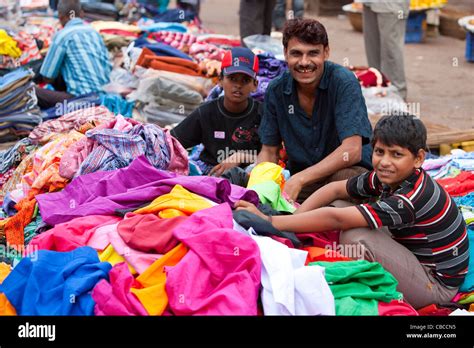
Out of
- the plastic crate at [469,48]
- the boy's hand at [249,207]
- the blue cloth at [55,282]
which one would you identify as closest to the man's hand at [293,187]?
the boy's hand at [249,207]

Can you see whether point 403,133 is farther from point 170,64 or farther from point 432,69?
point 432,69

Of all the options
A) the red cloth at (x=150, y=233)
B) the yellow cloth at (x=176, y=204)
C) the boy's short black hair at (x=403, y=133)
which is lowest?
the red cloth at (x=150, y=233)

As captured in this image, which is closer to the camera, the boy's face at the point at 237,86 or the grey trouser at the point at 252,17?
the boy's face at the point at 237,86

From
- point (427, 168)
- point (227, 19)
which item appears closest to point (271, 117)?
point (427, 168)

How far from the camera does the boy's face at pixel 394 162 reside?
3621 mm

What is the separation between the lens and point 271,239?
3531 millimetres

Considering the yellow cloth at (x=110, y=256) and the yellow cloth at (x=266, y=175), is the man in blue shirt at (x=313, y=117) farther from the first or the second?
the yellow cloth at (x=110, y=256)

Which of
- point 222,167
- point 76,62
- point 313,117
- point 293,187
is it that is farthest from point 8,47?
point 293,187

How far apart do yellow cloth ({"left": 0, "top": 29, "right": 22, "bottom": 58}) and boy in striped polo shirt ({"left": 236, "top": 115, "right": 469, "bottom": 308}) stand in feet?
13.8

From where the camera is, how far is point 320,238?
3.82 meters

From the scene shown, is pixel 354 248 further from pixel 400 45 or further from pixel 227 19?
pixel 227 19

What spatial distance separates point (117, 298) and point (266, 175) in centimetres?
144

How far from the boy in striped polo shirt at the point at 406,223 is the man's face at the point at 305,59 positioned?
39.5 inches

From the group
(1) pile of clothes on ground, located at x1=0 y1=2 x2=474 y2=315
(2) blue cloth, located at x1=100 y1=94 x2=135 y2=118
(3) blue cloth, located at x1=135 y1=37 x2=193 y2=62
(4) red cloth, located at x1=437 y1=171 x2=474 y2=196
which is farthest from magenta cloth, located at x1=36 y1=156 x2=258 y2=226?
(3) blue cloth, located at x1=135 y1=37 x2=193 y2=62
